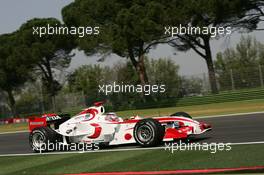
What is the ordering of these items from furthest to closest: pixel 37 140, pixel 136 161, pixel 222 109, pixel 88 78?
1. pixel 88 78
2. pixel 222 109
3. pixel 37 140
4. pixel 136 161

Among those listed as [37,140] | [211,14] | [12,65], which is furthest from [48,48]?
[37,140]

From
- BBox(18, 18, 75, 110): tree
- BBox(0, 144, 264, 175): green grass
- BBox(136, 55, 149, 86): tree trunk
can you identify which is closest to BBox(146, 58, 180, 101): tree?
BBox(136, 55, 149, 86): tree trunk

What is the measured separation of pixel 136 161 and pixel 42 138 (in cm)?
427

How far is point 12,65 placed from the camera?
49.4 m

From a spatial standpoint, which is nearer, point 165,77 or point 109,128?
point 109,128

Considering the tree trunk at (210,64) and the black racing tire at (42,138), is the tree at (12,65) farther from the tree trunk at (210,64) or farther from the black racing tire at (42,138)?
the black racing tire at (42,138)

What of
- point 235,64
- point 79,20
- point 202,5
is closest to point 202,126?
point 202,5

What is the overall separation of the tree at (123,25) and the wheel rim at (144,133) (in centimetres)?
2397

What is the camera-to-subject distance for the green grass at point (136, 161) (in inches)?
366

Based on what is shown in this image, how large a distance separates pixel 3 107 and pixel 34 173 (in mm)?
43767

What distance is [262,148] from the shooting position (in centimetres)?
1028

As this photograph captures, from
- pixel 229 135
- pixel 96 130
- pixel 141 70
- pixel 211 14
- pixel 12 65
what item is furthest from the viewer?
pixel 12 65

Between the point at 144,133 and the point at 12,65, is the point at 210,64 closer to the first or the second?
the point at 12,65

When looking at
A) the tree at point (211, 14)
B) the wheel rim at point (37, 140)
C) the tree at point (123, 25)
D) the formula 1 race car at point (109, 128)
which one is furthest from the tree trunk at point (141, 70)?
the wheel rim at point (37, 140)
